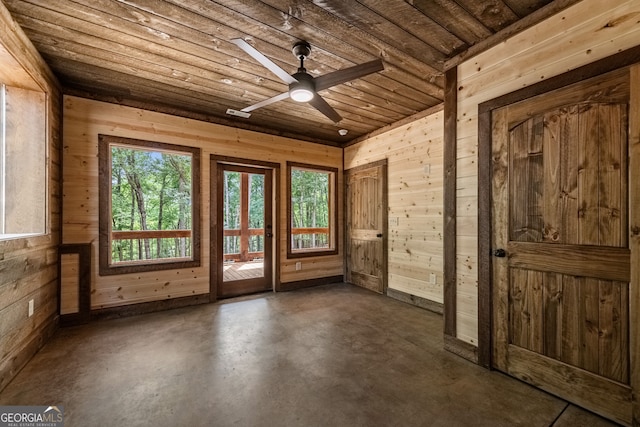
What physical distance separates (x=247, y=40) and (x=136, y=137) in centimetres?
221

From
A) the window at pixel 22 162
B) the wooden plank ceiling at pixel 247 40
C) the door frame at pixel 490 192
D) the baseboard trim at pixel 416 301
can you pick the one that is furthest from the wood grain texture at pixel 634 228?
the window at pixel 22 162

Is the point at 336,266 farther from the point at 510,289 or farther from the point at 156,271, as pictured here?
the point at 510,289

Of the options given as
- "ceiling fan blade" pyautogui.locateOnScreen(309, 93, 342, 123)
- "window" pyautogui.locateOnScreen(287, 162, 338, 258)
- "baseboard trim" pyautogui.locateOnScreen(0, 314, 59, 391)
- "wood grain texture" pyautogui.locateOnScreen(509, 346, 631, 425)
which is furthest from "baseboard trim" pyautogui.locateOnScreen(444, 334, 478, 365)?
"baseboard trim" pyautogui.locateOnScreen(0, 314, 59, 391)

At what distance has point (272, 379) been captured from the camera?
2.05m

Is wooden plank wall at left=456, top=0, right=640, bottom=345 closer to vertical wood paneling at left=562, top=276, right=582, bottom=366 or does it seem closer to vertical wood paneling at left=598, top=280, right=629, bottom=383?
vertical wood paneling at left=562, top=276, right=582, bottom=366

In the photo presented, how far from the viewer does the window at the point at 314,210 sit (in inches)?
198

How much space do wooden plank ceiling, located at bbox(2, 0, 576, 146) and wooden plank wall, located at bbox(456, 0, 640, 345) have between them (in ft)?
0.40

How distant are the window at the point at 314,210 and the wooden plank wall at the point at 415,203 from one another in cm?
118

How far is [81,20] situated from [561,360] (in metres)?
4.29

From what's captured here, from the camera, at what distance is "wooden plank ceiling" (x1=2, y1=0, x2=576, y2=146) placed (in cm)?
192

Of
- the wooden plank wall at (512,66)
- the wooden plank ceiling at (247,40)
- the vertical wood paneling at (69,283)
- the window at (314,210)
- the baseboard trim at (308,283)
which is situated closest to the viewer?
the wooden plank wall at (512,66)

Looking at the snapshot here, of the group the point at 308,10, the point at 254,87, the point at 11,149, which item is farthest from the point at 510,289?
the point at 11,149

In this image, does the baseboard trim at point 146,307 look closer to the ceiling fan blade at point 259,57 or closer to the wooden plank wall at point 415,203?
the wooden plank wall at point 415,203

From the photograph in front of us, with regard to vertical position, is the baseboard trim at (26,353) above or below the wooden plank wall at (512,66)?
below
